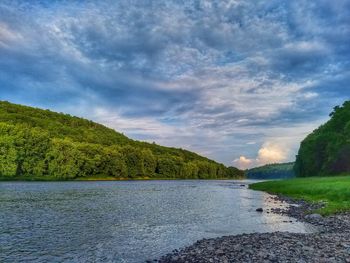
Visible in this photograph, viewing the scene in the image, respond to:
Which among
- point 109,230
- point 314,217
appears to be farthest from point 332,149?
point 109,230

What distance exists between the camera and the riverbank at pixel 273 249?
21.6 m

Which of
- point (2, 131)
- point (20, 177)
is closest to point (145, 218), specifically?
point (20, 177)

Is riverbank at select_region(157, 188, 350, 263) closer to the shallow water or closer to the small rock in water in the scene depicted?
the shallow water

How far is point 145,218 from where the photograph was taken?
144ft

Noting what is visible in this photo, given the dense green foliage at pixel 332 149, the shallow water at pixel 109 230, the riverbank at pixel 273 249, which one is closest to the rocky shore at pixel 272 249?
the riverbank at pixel 273 249

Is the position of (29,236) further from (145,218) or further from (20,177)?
(20,177)

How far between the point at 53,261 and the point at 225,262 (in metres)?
11.5

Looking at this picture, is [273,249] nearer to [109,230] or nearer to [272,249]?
[272,249]

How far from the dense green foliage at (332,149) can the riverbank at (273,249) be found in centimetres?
9350

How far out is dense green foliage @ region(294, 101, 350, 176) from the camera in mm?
117312

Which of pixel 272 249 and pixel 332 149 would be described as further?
pixel 332 149

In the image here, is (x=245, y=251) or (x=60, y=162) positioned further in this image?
(x=60, y=162)

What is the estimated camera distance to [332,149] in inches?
4751

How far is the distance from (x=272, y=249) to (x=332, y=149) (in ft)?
353
